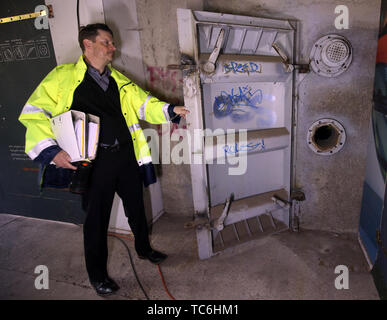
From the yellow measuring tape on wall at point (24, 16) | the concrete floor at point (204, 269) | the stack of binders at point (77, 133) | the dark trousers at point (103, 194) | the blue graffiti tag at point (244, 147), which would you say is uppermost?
the yellow measuring tape on wall at point (24, 16)

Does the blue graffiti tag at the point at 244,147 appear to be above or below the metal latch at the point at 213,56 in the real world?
below

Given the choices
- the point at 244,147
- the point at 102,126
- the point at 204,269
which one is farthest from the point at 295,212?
the point at 102,126

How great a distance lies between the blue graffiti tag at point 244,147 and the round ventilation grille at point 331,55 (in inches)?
33.1

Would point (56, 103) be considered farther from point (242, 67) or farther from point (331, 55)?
point (331, 55)

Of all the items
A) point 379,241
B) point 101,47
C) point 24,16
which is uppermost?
point 24,16

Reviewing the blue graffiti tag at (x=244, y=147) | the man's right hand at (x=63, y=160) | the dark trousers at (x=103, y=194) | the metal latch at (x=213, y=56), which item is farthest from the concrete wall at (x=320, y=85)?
the man's right hand at (x=63, y=160)

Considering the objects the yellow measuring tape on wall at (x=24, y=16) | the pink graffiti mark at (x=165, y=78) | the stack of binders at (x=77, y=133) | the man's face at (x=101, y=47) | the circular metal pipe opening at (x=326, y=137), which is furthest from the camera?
the pink graffiti mark at (x=165, y=78)

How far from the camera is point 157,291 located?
2.18m

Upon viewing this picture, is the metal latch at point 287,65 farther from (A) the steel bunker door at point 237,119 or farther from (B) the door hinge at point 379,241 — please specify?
(B) the door hinge at point 379,241

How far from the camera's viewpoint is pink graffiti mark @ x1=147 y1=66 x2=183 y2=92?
9.48ft

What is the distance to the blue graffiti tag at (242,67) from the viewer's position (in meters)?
2.17

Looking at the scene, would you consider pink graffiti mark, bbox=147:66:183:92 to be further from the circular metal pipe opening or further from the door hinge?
the door hinge

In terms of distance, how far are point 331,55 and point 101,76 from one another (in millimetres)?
1951

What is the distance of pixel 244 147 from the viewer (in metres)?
2.40
